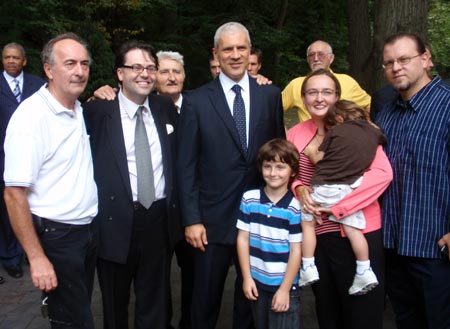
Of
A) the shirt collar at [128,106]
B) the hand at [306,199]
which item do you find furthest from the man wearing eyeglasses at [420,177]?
the shirt collar at [128,106]

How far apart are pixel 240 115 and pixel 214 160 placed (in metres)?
0.34

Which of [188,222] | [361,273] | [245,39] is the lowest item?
[361,273]

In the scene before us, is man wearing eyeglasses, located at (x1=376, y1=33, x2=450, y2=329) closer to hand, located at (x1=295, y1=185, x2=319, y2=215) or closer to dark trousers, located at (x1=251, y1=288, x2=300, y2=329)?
hand, located at (x1=295, y1=185, x2=319, y2=215)

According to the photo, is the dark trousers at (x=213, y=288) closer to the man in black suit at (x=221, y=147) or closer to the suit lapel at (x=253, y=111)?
the man in black suit at (x=221, y=147)

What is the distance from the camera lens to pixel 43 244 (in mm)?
2562

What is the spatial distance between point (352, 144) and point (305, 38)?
1795cm

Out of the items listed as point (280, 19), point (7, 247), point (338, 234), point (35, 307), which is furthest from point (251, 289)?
point (280, 19)

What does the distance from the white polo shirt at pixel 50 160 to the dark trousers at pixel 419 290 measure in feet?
6.21

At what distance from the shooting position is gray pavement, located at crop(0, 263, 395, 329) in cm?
402

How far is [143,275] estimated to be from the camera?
321 centimetres

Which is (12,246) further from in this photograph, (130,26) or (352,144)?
(130,26)

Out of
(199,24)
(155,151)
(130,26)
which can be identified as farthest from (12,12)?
(155,151)

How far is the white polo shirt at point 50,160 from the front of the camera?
242cm

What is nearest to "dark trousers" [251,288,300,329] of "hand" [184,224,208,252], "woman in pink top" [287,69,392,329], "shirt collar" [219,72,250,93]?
"woman in pink top" [287,69,392,329]
